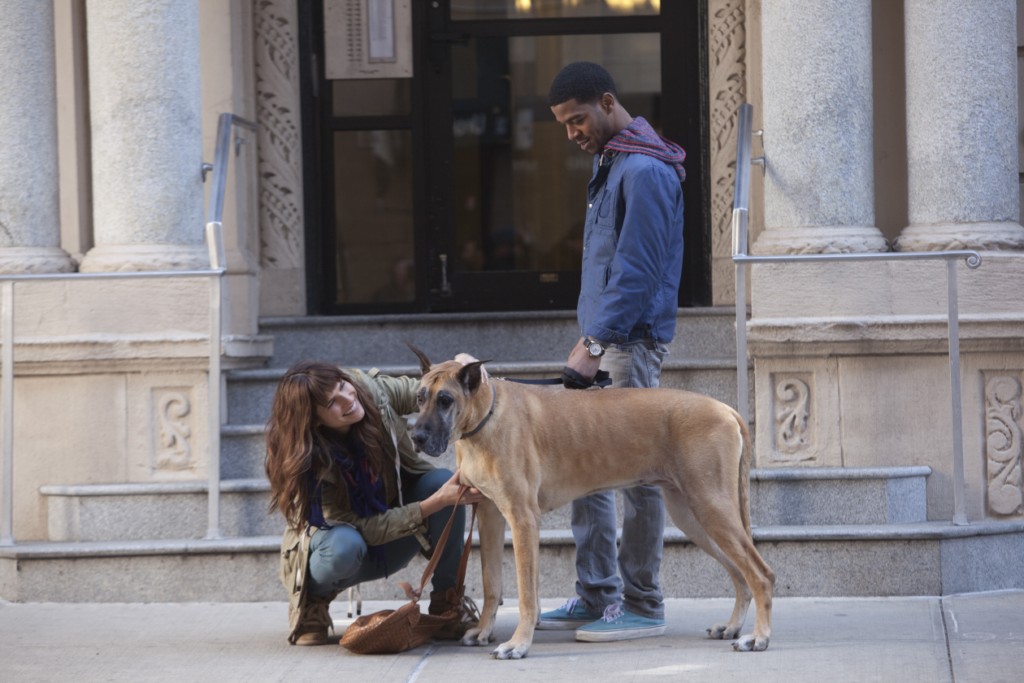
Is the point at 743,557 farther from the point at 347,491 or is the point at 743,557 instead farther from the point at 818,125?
the point at 818,125

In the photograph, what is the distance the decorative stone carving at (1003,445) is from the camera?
24.9 ft

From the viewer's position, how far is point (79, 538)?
24.9 feet

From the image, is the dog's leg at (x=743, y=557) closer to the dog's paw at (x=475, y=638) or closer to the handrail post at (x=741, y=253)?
the dog's paw at (x=475, y=638)

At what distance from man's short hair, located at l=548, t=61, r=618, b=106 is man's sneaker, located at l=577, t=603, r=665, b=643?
1.98 m

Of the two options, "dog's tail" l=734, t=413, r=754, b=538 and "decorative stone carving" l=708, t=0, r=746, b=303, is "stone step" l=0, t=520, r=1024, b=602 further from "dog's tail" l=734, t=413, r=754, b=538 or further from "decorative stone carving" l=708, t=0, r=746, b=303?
"decorative stone carving" l=708, t=0, r=746, b=303

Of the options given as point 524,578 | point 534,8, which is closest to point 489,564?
point 524,578

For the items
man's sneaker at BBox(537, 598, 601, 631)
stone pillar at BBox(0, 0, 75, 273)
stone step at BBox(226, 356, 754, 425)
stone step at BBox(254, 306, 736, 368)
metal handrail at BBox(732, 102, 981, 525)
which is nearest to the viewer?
man's sneaker at BBox(537, 598, 601, 631)

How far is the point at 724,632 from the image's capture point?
20.0 feet

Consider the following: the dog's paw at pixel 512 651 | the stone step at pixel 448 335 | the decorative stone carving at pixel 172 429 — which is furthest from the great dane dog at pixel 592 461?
the stone step at pixel 448 335

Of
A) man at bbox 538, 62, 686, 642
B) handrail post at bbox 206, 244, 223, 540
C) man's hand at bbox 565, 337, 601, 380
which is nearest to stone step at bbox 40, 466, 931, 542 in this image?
handrail post at bbox 206, 244, 223, 540

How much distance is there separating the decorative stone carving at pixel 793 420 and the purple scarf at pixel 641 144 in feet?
6.73

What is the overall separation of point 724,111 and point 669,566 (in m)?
3.54

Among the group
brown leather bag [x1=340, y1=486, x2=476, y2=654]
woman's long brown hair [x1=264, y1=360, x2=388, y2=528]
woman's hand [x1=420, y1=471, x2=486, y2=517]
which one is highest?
woman's long brown hair [x1=264, y1=360, x2=388, y2=528]

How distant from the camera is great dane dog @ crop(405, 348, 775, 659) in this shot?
5.79m
